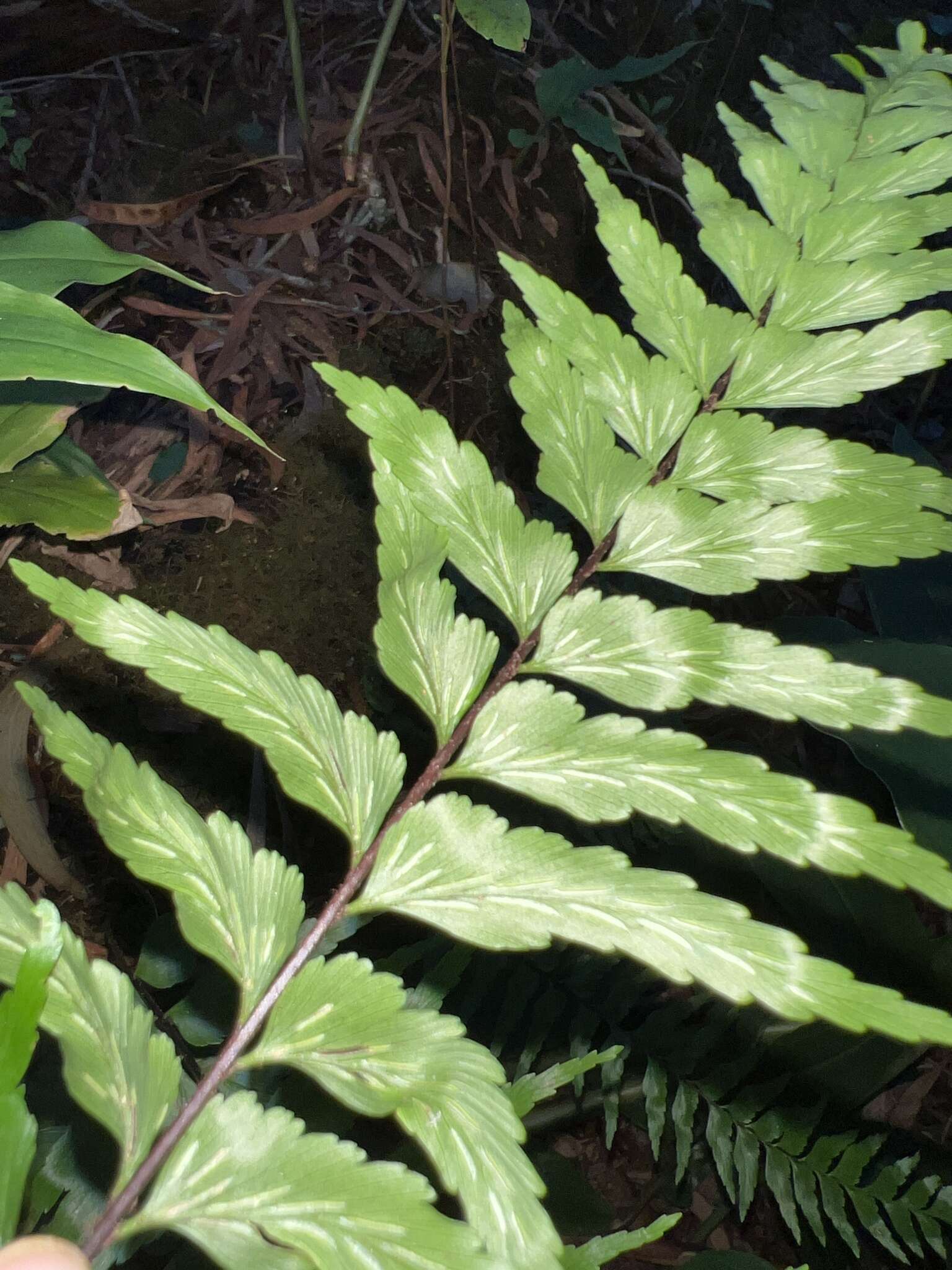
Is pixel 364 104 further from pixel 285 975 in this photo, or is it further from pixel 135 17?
pixel 285 975

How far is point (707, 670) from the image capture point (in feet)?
1.78

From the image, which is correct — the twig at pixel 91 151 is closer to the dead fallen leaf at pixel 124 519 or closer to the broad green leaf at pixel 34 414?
the broad green leaf at pixel 34 414

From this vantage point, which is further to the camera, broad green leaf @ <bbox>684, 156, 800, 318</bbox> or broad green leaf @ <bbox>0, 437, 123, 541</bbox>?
broad green leaf @ <bbox>0, 437, 123, 541</bbox>

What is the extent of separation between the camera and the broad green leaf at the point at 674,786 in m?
0.46

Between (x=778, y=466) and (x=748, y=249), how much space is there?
173 millimetres

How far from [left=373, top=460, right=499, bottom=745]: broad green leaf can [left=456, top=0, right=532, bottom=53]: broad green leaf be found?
41.4 inches

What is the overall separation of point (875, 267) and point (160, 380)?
487 millimetres

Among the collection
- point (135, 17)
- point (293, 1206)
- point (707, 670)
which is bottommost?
point (293, 1206)

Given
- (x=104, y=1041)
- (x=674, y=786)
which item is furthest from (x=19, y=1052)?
(x=674, y=786)

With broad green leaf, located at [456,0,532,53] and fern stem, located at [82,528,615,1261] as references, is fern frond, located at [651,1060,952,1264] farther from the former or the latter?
broad green leaf, located at [456,0,532,53]

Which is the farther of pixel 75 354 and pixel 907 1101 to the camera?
pixel 907 1101

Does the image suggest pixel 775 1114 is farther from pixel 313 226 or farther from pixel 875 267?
pixel 313 226

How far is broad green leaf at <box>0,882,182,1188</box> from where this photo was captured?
0.41m

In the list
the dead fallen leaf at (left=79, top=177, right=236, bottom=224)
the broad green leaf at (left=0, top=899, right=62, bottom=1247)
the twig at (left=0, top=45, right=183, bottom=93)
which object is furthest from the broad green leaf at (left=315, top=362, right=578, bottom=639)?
the twig at (left=0, top=45, right=183, bottom=93)
